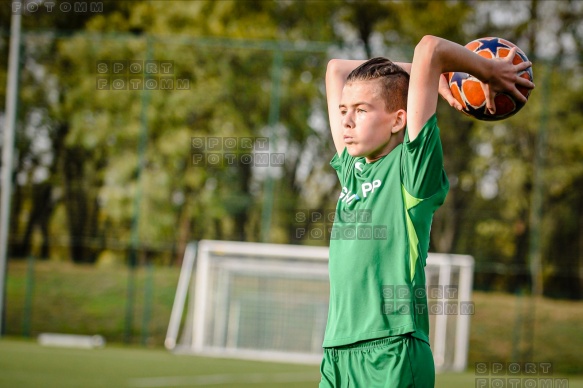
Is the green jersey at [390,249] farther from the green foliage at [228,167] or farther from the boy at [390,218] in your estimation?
the green foliage at [228,167]

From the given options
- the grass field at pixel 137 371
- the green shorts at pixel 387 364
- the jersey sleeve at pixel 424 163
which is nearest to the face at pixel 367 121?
the jersey sleeve at pixel 424 163

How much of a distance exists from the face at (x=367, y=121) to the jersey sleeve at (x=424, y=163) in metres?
0.12

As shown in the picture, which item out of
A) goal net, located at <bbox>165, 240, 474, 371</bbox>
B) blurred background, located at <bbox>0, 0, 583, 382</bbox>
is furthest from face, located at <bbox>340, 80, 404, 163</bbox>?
blurred background, located at <bbox>0, 0, 583, 382</bbox>

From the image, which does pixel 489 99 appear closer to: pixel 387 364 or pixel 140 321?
pixel 387 364

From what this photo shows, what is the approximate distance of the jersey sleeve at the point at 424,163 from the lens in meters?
2.68

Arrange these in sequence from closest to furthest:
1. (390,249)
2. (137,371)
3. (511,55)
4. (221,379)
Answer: (390,249)
(511,55)
(221,379)
(137,371)

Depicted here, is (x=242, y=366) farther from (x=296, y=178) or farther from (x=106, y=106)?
(x=106, y=106)

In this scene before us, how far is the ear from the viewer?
2.84 m

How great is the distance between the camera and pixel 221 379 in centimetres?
855

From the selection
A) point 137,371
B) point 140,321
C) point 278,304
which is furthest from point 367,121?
point 140,321

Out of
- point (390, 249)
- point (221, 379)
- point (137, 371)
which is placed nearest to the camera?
point (390, 249)

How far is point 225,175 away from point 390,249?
33.0 ft

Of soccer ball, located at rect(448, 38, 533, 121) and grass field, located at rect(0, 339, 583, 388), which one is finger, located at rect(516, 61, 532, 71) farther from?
grass field, located at rect(0, 339, 583, 388)

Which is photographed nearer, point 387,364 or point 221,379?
point 387,364
